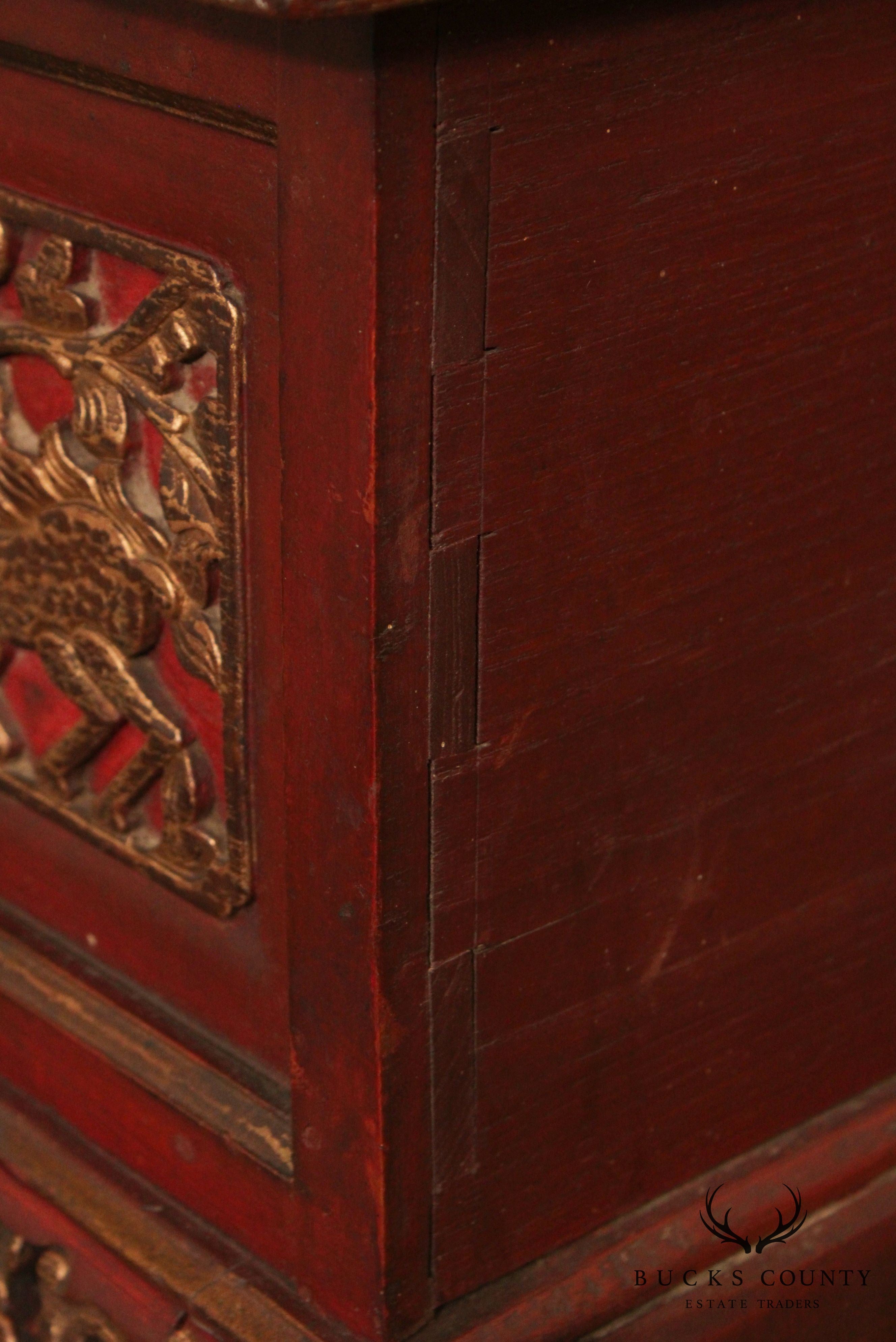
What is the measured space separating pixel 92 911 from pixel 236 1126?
0.56ft

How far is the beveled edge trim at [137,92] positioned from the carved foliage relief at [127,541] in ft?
0.21

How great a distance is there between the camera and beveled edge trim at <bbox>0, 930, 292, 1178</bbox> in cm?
106

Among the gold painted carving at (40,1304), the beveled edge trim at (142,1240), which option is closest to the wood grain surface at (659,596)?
the beveled edge trim at (142,1240)

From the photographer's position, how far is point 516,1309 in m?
1.05

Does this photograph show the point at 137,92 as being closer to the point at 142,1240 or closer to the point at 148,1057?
the point at 148,1057

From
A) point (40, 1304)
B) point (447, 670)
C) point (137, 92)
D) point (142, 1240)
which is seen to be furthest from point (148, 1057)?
point (137, 92)

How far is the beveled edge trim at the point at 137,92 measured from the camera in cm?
83

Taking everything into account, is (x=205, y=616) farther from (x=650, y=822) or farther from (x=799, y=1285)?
(x=799, y=1285)

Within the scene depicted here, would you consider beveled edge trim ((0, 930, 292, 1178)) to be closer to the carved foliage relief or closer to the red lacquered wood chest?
the red lacquered wood chest

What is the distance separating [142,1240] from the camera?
1.13 meters

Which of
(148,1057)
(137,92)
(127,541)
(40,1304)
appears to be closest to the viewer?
(137,92)

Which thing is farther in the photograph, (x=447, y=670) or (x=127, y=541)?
(x=127, y=541)

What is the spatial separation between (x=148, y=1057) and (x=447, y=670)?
36cm

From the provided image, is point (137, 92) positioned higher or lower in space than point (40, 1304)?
higher
